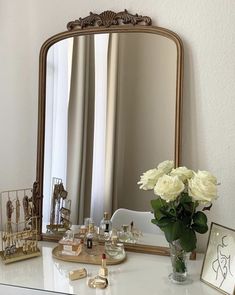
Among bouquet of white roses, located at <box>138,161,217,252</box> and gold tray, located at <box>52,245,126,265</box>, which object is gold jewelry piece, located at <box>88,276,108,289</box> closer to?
gold tray, located at <box>52,245,126,265</box>

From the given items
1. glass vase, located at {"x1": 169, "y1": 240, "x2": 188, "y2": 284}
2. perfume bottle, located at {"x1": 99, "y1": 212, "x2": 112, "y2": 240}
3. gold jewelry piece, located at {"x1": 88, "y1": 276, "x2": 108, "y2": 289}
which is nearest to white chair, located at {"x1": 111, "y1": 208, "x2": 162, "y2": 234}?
perfume bottle, located at {"x1": 99, "y1": 212, "x2": 112, "y2": 240}

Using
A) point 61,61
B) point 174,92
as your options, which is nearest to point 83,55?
point 61,61

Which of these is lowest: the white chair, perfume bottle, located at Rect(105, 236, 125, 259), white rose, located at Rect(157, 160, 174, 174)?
perfume bottle, located at Rect(105, 236, 125, 259)

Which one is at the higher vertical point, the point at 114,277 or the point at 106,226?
the point at 106,226

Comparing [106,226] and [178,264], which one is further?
[106,226]

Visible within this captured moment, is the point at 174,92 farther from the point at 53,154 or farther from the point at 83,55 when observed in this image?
the point at 53,154

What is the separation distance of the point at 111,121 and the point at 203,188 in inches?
22.8

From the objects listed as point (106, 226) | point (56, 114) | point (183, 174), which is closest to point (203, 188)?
point (183, 174)

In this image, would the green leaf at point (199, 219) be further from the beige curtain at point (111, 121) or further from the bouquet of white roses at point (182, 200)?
the beige curtain at point (111, 121)

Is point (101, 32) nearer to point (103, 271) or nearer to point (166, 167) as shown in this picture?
point (166, 167)

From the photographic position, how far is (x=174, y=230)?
3.99ft

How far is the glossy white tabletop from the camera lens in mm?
1212

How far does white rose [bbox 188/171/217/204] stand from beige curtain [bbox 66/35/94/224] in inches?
22.6

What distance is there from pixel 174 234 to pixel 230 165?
448 millimetres
